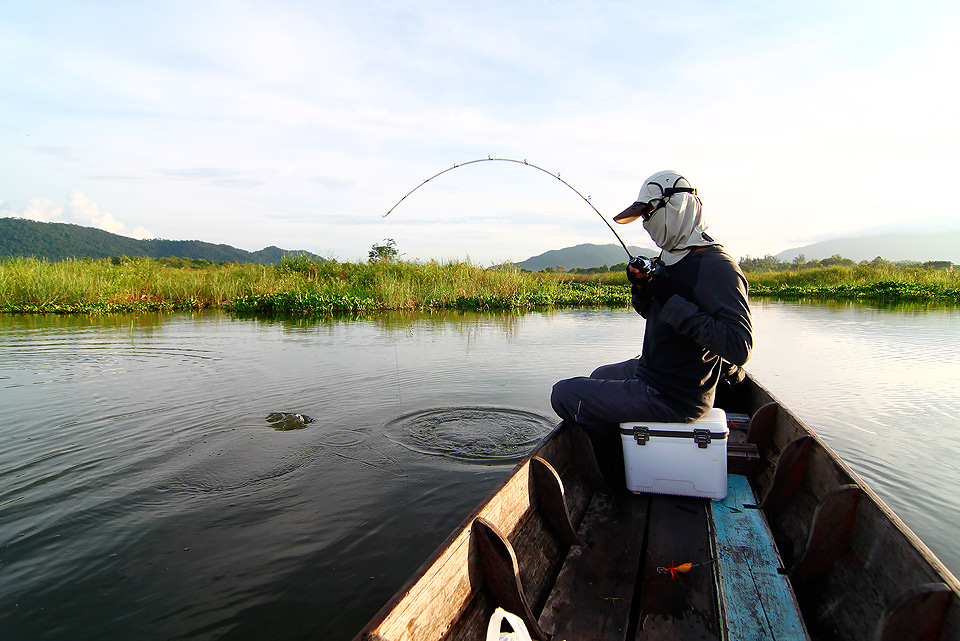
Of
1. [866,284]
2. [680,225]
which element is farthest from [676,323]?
[866,284]

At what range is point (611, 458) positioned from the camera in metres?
3.25

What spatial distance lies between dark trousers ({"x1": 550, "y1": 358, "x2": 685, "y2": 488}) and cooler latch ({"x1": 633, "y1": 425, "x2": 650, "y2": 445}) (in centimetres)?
6

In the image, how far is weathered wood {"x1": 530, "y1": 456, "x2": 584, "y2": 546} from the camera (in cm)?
246

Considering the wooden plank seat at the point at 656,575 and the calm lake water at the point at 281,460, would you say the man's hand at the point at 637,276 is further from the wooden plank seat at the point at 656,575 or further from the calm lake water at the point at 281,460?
the calm lake water at the point at 281,460

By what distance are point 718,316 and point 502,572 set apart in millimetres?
1666

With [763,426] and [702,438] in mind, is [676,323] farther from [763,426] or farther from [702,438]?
[763,426]

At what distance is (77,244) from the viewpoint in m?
102

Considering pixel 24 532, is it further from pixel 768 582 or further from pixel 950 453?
pixel 950 453

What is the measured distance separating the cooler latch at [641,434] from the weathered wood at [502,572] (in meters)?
1.33

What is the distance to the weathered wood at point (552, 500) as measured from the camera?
2.46 meters

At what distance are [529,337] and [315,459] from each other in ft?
25.7

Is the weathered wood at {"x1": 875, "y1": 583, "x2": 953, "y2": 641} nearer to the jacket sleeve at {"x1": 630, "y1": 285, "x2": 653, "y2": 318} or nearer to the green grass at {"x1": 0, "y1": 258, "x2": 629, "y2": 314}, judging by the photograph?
the jacket sleeve at {"x1": 630, "y1": 285, "x2": 653, "y2": 318}

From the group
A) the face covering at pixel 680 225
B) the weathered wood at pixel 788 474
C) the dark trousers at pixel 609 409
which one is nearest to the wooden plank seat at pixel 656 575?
the weathered wood at pixel 788 474

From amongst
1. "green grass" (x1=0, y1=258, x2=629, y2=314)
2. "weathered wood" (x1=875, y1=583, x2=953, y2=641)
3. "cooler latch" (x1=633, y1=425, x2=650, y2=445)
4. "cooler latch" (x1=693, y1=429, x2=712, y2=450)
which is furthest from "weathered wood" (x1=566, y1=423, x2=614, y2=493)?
"green grass" (x1=0, y1=258, x2=629, y2=314)
